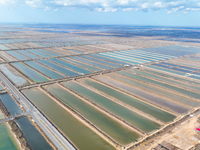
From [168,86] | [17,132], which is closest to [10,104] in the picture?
[17,132]

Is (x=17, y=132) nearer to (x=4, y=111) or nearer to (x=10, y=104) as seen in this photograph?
(x=4, y=111)

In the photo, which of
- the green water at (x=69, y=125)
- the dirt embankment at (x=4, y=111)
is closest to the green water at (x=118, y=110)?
the green water at (x=69, y=125)

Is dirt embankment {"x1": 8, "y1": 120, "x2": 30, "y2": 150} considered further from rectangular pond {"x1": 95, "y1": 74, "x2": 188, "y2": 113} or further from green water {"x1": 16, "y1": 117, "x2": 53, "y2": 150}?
rectangular pond {"x1": 95, "y1": 74, "x2": 188, "y2": 113}

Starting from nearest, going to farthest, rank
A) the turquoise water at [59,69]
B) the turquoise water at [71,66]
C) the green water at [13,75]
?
the green water at [13,75] < the turquoise water at [59,69] < the turquoise water at [71,66]

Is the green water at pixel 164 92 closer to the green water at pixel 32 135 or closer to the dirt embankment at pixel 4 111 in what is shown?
the green water at pixel 32 135

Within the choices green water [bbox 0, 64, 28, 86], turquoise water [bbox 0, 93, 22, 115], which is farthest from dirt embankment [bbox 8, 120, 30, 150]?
green water [bbox 0, 64, 28, 86]

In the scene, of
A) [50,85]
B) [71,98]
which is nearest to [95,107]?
[71,98]

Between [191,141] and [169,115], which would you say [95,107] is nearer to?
[169,115]
